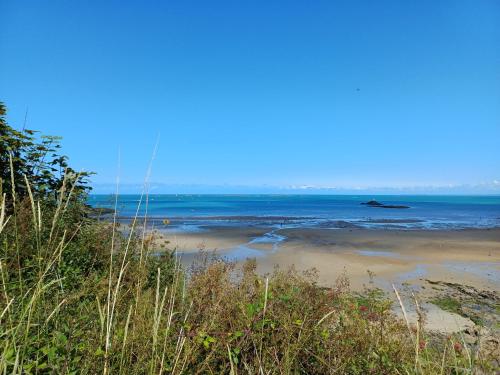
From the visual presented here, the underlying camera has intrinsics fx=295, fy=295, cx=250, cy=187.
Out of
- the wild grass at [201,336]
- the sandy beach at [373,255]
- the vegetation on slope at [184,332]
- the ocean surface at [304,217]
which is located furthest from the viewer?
the ocean surface at [304,217]

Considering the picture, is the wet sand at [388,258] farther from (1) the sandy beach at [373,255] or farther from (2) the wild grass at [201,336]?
(2) the wild grass at [201,336]

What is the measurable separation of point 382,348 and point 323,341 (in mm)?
649

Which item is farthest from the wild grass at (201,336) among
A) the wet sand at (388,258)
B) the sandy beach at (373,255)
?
the sandy beach at (373,255)

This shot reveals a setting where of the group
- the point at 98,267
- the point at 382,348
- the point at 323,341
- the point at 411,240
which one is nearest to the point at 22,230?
the point at 98,267

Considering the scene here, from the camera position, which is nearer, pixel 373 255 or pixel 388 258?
pixel 388 258

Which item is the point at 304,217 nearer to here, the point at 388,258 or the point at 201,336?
the point at 388,258

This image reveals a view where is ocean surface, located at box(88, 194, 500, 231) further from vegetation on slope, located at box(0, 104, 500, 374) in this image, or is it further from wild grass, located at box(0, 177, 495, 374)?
wild grass, located at box(0, 177, 495, 374)

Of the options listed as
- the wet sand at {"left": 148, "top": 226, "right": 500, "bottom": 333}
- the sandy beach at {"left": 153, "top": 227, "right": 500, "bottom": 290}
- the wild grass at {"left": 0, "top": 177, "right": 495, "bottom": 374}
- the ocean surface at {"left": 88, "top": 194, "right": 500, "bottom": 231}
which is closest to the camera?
the wild grass at {"left": 0, "top": 177, "right": 495, "bottom": 374}

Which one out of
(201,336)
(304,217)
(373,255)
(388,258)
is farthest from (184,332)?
(304,217)

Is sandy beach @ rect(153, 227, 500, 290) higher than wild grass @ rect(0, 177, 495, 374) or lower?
lower

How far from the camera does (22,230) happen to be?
14.5 ft

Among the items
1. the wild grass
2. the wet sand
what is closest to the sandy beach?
the wet sand

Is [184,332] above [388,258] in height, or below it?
above

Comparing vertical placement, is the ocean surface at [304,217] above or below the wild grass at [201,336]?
below
